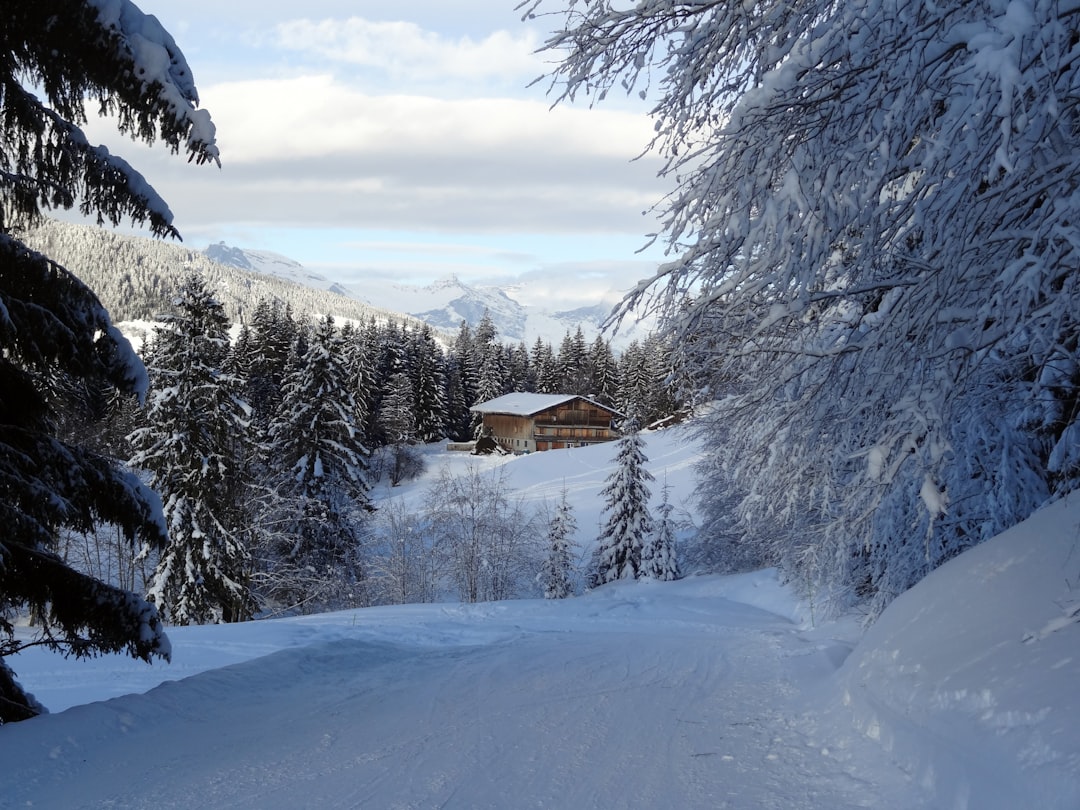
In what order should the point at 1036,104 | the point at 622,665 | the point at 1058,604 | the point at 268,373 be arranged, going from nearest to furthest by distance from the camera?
the point at 1036,104
the point at 1058,604
the point at 622,665
the point at 268,373

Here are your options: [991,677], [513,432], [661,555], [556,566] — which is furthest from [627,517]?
[513,432]

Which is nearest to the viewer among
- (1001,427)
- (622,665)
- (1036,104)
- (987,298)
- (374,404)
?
(1036,104)

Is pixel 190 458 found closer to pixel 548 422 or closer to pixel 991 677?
pixel 991 677

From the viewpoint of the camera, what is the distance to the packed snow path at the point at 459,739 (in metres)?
5.14

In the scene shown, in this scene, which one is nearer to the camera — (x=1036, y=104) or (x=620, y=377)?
(x=1036, y=104)

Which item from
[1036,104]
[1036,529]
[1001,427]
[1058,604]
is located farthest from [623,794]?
[1001,427]

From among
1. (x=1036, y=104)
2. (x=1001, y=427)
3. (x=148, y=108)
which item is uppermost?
(x=148, y=108)

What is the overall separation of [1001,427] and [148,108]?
7764 millimetres

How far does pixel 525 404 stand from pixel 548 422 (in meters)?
2.79

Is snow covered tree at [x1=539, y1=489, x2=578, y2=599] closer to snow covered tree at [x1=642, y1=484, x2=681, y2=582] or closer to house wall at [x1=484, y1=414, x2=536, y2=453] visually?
snow covered tree at [x1=642, y1=484, x2=681, y2=582]

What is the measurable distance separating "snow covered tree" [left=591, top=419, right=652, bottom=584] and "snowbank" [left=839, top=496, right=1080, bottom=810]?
2776cm

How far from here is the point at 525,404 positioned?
7812cm

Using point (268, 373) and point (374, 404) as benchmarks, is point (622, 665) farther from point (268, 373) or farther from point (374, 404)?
point (374, 404)

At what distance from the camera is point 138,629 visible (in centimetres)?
627
